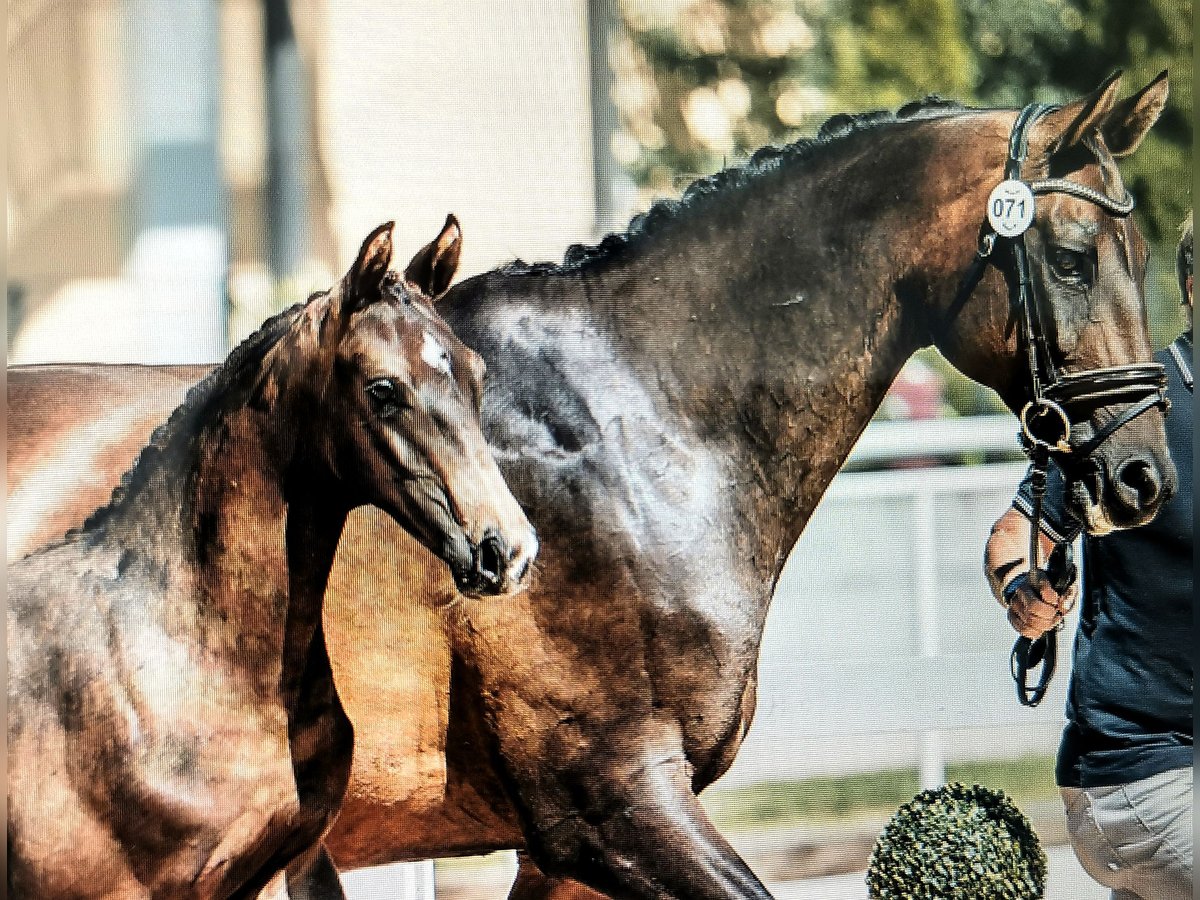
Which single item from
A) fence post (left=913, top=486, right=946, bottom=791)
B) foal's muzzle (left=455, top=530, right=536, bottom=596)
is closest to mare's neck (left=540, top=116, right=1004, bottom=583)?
fence post (left=913, top=486, right=946, bottom=791)

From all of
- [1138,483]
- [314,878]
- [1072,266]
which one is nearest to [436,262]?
[314,878]

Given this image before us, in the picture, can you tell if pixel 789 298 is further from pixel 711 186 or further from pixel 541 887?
pixel 541 887

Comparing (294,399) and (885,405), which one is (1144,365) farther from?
(294,399)

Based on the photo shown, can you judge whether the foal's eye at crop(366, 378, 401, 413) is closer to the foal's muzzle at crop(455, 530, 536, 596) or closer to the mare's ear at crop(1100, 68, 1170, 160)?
the foal's muzzle at crop(455, 530, 536, 596)

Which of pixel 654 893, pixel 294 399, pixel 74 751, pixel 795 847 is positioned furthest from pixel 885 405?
pixel 74 751

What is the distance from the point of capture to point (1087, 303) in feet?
7.18

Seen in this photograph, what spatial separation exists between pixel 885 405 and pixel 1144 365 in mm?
511

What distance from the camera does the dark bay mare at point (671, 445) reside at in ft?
6.87

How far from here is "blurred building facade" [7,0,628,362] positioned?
2061 millimetres

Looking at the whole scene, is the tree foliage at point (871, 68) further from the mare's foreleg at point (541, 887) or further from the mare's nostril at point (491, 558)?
the mare's foreleg at point (541, 887)

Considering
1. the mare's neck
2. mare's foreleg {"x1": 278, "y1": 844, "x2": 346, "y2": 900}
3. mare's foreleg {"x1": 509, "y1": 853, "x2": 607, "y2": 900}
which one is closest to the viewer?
mare's foreleg {"x1": 278, "y1": 844, "x2": 346, "y2": 900}

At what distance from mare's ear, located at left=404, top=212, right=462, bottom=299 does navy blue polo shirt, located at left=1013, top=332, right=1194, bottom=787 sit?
117cm

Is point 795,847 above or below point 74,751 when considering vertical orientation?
below

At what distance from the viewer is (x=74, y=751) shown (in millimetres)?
1729
